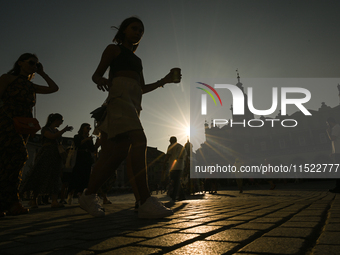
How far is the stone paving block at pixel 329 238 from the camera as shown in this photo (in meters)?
1.37

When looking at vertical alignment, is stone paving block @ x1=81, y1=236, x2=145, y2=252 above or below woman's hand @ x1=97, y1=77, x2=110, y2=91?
below

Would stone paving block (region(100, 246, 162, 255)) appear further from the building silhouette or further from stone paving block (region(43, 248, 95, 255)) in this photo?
the building silhouette

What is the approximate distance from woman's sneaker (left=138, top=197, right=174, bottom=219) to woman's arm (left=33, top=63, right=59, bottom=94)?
7.55 feet

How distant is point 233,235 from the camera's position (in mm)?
1626

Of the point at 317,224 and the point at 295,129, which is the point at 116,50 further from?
the point at 295,129

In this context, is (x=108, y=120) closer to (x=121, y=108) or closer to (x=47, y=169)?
(x=121, y=108)

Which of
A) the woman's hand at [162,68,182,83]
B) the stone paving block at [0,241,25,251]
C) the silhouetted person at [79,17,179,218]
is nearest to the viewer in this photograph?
the stone paving block at [0,241,25,251]

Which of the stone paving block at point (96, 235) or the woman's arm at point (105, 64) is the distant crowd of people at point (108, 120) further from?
the stone paving block at point (96, 235)

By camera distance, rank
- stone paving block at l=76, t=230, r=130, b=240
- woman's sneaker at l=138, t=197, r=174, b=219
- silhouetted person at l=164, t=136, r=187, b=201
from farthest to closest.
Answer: silhouetted person at l=164, t=136, r=187, b=201, woman's sneaker at l=138, t=197, r=174, b=219, stone paving block at l=76, t=230, r=130, b=240

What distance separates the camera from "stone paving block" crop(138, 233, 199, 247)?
4.66 feet

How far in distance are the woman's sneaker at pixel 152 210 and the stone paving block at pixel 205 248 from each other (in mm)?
1166

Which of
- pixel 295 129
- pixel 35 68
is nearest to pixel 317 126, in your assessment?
pixel 295 129

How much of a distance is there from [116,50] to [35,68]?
4.79 feet

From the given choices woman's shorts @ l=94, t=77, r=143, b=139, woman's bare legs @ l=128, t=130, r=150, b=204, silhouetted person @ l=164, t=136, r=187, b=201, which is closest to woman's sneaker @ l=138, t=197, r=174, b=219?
woman's bare legs @ l=128, t=130, r=150, b=204
